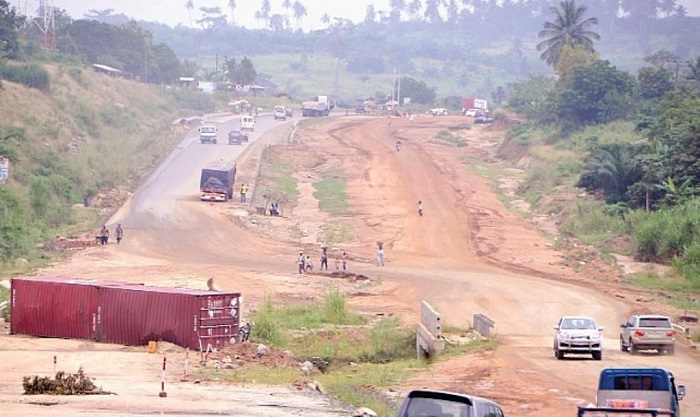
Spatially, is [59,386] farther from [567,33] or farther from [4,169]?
[567,33]

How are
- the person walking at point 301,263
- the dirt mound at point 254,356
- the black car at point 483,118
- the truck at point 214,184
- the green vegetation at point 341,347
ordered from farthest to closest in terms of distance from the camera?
the black car at point 483,118 < the truck at point 214,184 < the person walking at point 301,263 < the dirt mound at point 254,356 < the green vegetation at point 341,347

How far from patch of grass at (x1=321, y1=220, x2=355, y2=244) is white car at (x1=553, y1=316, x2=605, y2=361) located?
35120mm

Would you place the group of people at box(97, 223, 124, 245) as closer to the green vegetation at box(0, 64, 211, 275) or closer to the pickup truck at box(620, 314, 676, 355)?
the green vegetation at box(0, 64, 211, 275)

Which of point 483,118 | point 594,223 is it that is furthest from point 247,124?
point 594,223

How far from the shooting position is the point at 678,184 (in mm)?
69750

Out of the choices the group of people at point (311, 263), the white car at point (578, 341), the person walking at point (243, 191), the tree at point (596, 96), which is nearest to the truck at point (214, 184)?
the person walking at point (243, 191)

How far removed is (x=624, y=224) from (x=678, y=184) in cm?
396

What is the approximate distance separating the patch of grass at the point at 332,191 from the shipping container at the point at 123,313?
42.8m

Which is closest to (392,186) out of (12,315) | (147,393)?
(12,315)

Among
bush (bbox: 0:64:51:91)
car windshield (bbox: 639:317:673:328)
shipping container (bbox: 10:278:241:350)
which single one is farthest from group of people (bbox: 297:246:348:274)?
bush (bbox: 0:64:51:91)

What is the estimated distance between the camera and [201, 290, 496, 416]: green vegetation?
110ft

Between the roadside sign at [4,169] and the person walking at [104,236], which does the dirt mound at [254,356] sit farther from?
the roadside sign at [4,169]

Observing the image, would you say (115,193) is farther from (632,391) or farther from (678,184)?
(632,391)

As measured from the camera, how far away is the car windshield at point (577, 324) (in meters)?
37.7
